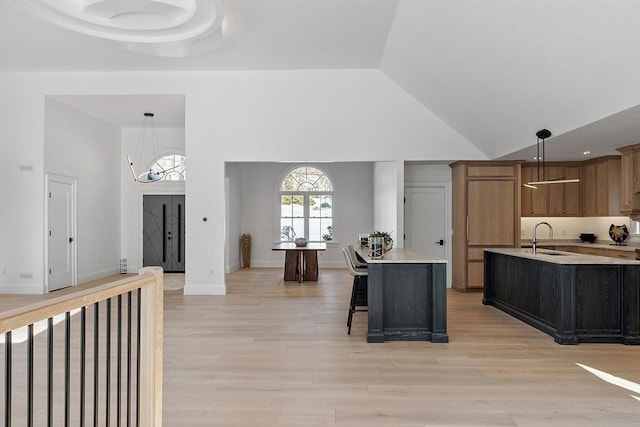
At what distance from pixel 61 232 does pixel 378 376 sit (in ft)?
21.5

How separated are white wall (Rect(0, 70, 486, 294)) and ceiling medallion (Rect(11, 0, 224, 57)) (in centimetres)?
169

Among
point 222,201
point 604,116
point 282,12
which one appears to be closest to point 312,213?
point 222,201

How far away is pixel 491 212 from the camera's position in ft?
22.3

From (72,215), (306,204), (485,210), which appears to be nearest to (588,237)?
(485,210)

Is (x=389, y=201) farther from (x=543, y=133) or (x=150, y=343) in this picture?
(x=150, y=343)

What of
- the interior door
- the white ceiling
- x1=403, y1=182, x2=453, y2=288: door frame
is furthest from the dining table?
the white ceiling

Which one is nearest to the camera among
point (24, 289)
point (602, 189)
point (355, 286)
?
point (355, 286)

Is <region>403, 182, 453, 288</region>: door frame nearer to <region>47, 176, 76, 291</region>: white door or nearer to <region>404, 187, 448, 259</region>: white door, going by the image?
<region>404, 187, 448, 259</region>: white door

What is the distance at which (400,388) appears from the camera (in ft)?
9.79

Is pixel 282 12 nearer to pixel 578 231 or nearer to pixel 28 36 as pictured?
pixel 28 36

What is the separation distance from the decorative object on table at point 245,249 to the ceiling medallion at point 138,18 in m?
5.81

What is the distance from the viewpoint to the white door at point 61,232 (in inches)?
270

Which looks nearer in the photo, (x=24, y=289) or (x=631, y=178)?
(x=631, y=178)

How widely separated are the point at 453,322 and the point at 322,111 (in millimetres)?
3960
